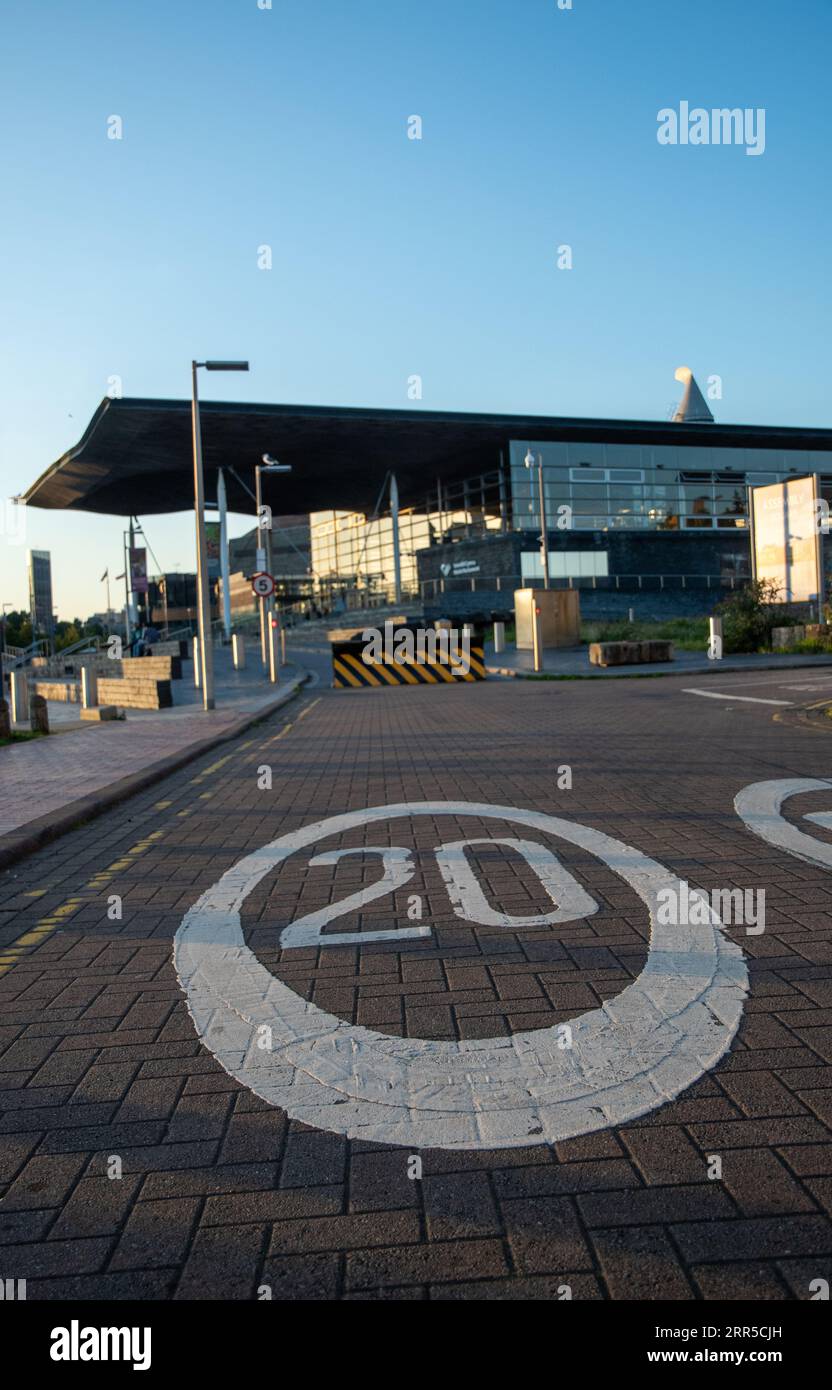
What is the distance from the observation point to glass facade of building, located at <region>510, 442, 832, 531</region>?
196 feet

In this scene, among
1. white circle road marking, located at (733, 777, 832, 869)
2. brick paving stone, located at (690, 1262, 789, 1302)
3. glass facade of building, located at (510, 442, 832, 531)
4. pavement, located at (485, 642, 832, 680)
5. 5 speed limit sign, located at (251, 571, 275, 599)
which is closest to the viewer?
brick paving stone, located at (690, 1262, 789, 1302)

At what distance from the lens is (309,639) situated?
214ft

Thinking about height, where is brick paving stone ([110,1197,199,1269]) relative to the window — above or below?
below

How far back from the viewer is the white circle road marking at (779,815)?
6693 millimetres

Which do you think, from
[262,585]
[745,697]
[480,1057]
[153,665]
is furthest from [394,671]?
[480,1057]

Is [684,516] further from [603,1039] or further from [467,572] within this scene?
[603,1039]

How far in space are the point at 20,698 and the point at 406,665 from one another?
12.2m

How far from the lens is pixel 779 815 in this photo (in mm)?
7973

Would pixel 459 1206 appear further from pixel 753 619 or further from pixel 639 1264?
pixel 753 619

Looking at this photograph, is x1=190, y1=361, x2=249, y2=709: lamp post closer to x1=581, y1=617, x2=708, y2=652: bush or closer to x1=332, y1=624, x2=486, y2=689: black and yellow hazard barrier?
x1=332, y1=624, x2=486, y2=689: black and yellow hazard barrier

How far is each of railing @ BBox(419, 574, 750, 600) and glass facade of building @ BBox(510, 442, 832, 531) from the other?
2994 mm

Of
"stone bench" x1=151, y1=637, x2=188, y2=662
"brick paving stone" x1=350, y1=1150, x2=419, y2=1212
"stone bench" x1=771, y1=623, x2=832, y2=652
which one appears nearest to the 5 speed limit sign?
"stone bench" x1=151, y1=637, x2=188, y2=662
